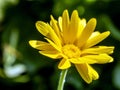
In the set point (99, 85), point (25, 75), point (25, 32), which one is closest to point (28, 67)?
point (25, 75)

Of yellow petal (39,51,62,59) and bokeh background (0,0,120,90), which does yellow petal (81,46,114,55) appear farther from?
bokeh background (0,0,120,90)

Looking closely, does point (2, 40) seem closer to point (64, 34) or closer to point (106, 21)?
point (106, 21)

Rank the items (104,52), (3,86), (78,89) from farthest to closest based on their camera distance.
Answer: (3,86), (78,89), (104,52)

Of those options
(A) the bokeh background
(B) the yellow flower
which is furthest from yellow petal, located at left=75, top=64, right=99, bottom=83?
(A) the bokeh background

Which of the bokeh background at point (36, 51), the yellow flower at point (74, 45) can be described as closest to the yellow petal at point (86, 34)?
the yellow flower at point (74, 45)

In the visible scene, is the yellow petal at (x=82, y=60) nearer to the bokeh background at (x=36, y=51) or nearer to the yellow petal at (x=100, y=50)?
the yellow petal at (x=100, y=50)

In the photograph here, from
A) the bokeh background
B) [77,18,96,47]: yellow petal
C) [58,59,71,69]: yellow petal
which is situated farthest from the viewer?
the bokeh background
